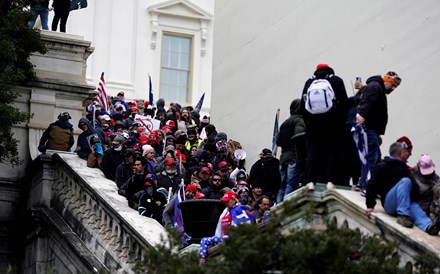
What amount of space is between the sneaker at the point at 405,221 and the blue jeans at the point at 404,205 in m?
0.04

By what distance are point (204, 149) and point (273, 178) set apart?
404cm

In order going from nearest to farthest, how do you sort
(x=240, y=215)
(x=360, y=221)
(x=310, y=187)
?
(x=360, y=221) → (x=310, y=187) → (x=240, y=215)

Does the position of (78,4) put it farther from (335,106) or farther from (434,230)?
(434,230)

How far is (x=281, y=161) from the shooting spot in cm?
2027

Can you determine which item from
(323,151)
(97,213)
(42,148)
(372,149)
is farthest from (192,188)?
(42,148)

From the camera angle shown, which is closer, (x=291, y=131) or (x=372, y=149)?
(x=372, y=149)

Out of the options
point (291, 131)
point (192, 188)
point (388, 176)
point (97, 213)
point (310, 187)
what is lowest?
point (97, 213)

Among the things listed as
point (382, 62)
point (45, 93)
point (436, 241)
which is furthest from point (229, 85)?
point (436, 241)

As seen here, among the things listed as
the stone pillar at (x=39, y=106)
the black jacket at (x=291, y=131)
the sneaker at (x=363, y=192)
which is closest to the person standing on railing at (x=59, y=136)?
the stone pillar at (x=39, y=106)

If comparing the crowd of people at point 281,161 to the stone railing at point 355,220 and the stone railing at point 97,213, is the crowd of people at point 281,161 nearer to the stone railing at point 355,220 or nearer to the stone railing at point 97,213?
the stone railing at point 355,220

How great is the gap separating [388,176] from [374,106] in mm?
1549

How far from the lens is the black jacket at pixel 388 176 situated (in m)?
15.3

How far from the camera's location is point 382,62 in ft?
81.6

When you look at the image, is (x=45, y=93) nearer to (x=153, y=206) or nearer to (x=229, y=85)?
(x=229, y=85)
